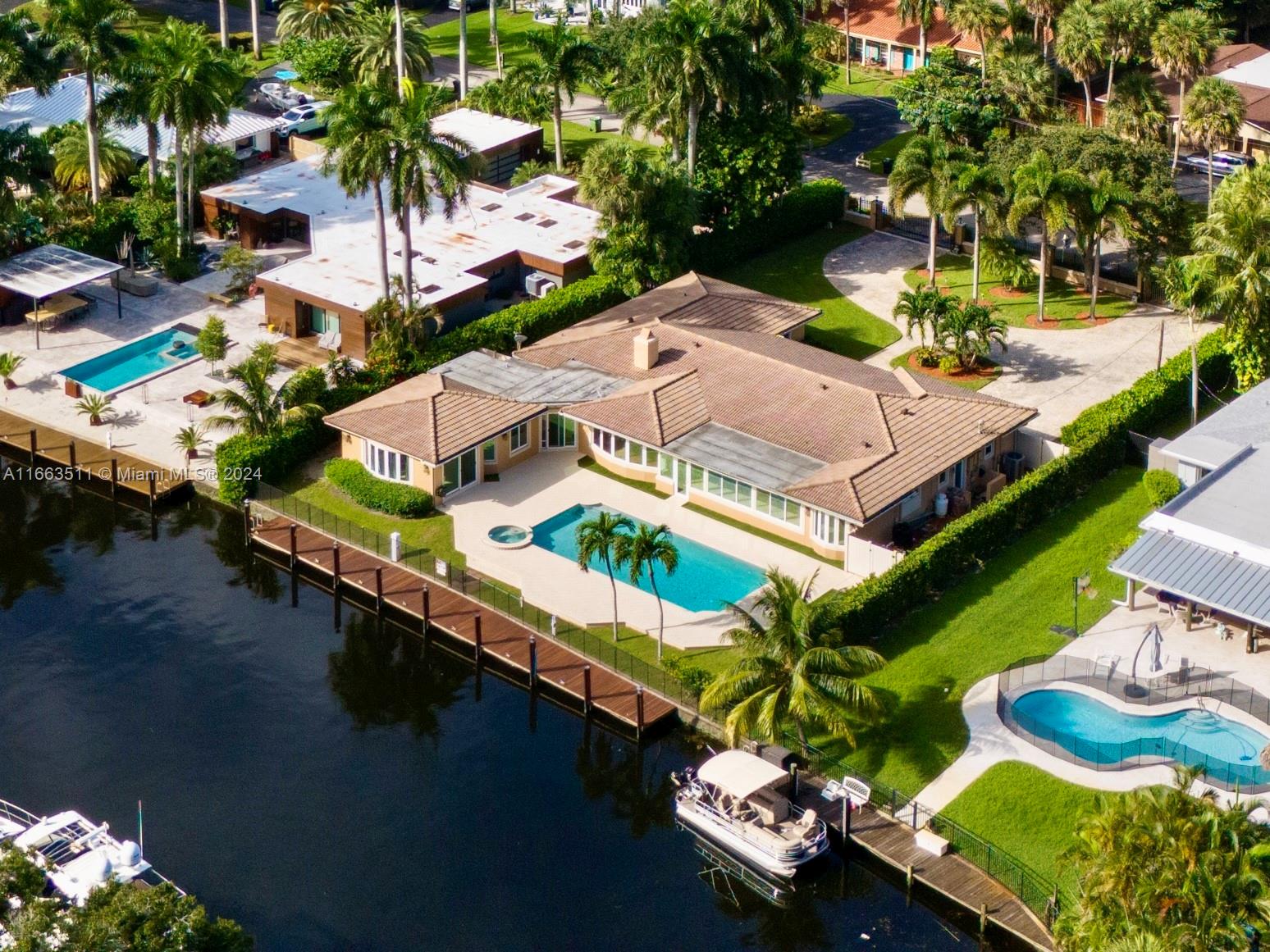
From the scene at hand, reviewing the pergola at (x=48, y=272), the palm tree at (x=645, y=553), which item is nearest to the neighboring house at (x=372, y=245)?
the pergola at (x=48, y=272)

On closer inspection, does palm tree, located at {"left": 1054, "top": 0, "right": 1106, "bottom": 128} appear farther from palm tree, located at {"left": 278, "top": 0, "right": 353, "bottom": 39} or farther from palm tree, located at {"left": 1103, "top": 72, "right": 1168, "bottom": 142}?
palm tree, located at {"left": 278, "top": 0, "right": 353, "bottom": 39}

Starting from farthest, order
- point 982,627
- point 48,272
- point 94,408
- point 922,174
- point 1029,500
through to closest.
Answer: point 922,174 < point 48,272 < point 94,408 < point 1029,500 < point 982,627

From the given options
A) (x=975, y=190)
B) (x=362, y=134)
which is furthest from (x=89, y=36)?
(x=975, y=190)

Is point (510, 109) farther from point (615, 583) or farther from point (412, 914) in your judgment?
point (412, 914)

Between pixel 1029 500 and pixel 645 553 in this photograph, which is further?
pixel 1029 500

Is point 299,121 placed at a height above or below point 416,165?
below

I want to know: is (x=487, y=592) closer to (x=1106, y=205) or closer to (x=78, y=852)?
(x=78, y=852)
